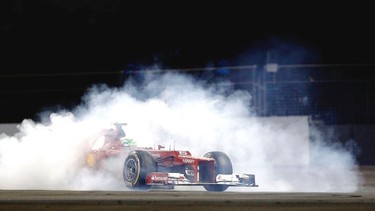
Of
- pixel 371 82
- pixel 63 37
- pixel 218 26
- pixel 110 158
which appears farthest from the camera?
pixel 63 37

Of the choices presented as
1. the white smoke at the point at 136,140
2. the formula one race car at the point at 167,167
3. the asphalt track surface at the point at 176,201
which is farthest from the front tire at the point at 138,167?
the white smoke at the point at 136,140

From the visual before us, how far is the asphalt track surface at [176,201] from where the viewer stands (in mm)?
12156

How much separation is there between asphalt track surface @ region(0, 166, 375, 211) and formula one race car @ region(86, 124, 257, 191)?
43cm

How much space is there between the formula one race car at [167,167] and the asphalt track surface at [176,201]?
1.42 ft

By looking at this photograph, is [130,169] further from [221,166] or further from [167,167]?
[221,166]

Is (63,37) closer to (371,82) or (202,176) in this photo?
(371,82)

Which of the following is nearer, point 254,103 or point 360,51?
point 254,103

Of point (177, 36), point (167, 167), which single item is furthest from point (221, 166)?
point (177, 36)

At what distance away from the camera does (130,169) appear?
16.4 metres

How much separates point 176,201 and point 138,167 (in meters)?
2.74

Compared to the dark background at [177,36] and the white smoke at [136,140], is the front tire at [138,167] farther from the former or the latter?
the dark background at [177,36]

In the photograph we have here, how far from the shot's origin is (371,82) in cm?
2855

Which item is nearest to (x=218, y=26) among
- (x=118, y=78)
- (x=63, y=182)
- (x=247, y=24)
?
(x=247, y=24)

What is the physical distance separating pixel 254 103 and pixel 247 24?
15032mm
